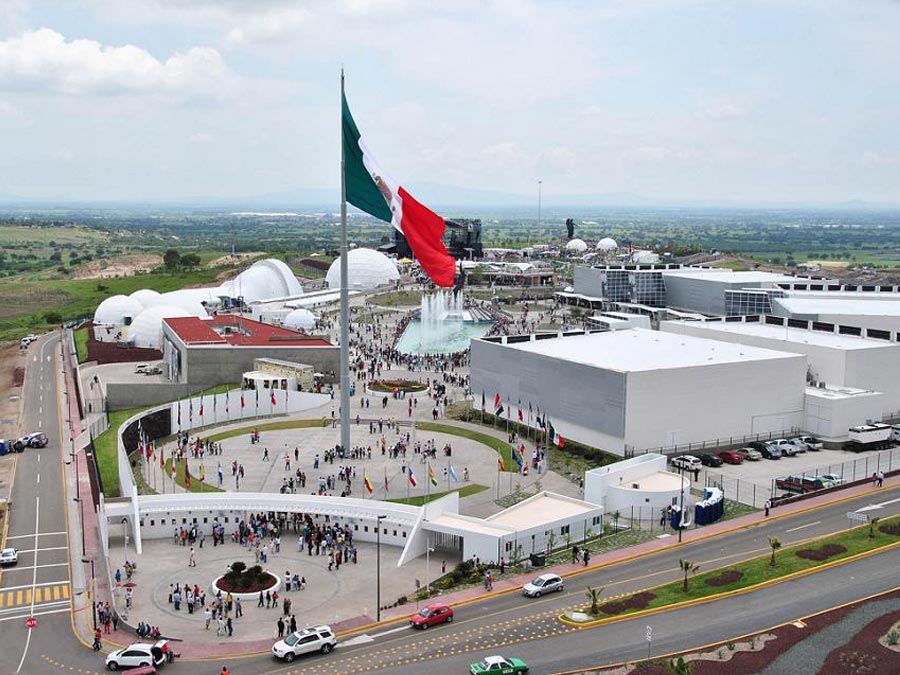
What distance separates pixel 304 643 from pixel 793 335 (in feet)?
159

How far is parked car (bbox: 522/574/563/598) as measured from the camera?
31328 mm

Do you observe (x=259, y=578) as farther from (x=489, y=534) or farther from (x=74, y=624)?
(x=489, y=534)

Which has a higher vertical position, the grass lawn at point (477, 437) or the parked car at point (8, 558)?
the grass lawn at point (477, 437)

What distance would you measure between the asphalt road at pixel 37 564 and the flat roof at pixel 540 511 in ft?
52.4

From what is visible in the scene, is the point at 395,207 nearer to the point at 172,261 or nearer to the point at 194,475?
the point at 194,475

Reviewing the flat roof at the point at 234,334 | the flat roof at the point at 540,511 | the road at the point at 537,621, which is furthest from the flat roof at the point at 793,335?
the flat roof at the point at 234,334

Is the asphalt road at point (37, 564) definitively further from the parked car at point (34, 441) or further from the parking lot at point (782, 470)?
the parking lot at point (782, 470)

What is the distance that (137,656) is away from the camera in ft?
87.6

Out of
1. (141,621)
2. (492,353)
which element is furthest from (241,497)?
(492,353)

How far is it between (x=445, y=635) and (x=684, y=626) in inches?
286

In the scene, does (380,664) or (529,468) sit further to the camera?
(529,468)

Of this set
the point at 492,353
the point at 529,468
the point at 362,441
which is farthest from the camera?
the point at 492,353

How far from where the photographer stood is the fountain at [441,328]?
8944cm

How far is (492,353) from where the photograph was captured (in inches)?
2297
